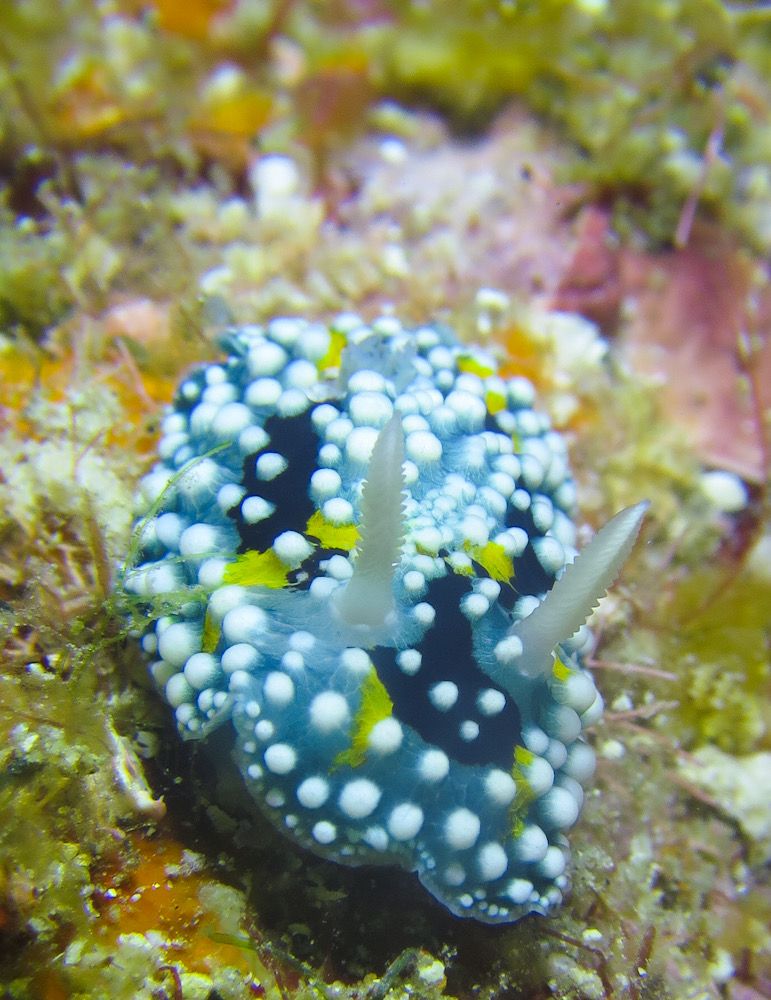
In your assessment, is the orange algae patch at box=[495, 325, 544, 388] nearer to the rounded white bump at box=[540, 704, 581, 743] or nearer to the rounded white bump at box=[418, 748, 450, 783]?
the rounded white bump at box=[540, 704, 581, 743]

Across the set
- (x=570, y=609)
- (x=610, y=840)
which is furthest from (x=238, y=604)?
(x=610, y=840)

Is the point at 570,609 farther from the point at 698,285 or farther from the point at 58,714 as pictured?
the point at 698,285

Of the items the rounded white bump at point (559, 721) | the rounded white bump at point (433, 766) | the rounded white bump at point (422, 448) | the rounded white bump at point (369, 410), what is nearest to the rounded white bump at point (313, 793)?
the rounded white bump at point (433, 766)

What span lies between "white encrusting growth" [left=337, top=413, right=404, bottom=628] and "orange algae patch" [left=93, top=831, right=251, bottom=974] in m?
0.88

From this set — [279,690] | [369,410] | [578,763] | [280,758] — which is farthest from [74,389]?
[578,763]

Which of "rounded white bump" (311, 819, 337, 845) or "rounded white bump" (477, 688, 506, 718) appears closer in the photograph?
"rounded white bump" (311, 819, 337, 845)

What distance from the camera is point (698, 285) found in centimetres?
400

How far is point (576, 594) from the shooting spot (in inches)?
69.6

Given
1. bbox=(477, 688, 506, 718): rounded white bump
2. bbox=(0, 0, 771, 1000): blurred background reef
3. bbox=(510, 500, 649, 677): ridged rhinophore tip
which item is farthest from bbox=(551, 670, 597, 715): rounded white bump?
bbox=(0, 0, 771, 1000): blurred background reef

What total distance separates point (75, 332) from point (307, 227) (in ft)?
4.48

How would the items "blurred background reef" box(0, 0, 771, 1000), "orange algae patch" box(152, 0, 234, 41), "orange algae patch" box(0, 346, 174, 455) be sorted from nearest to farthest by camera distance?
"blurred background reef" box(0, 0, 771, 1000), "orange algae patch" box(0, 346, 174, 455), "orange algae patch" box(152, 0, 234, 41)

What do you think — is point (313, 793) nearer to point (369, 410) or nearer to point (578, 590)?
point (578, 590)

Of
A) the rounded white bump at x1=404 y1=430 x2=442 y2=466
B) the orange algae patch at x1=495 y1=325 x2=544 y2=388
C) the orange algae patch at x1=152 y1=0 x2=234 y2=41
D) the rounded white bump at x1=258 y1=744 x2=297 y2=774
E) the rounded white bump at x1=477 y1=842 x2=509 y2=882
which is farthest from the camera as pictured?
A: the orange algae patch at x1=152 y1=0 x2=234 y2=41

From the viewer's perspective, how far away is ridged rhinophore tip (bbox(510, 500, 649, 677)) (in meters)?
1.71
